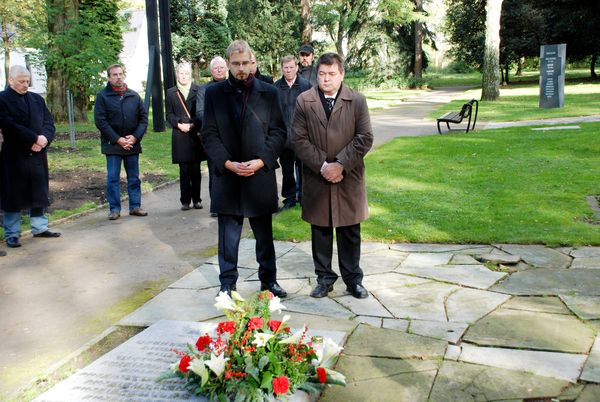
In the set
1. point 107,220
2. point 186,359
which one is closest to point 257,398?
point 186,359

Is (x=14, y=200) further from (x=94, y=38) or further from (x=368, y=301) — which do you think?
(x=94, y=38)

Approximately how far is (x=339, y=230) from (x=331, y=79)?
1287 mm

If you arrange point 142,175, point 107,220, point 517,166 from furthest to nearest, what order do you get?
point 142,175
point 517,166
point 107,220

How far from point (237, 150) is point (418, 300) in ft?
6.52

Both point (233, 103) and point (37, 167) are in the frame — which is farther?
point (37, 167)

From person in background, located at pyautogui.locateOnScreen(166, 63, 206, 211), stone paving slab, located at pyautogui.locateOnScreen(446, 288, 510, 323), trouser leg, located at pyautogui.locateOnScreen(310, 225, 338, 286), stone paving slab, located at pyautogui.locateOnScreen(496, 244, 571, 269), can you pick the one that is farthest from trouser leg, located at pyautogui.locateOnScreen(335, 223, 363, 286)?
person in background, located at pyautogui.locateOnScreen(166, 63, 206, 211)

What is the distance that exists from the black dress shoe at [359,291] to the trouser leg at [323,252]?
211 millimetres

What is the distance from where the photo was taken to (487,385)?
151 inches

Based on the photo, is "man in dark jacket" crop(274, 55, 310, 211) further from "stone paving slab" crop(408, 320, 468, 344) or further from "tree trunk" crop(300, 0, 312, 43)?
"tree trunk" crop(300, 0, 312, 43)

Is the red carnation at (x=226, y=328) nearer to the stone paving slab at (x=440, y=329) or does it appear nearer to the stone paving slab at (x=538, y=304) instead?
the stone paving slab at (x=440, y=329)

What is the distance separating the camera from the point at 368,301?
5.46 m

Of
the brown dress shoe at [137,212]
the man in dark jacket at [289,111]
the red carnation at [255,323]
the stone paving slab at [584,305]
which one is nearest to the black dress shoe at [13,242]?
the brown dress shoe at [137,212]

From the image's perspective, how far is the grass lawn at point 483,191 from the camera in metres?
7.55

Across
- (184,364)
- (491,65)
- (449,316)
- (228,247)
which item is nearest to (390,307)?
(449,316)
